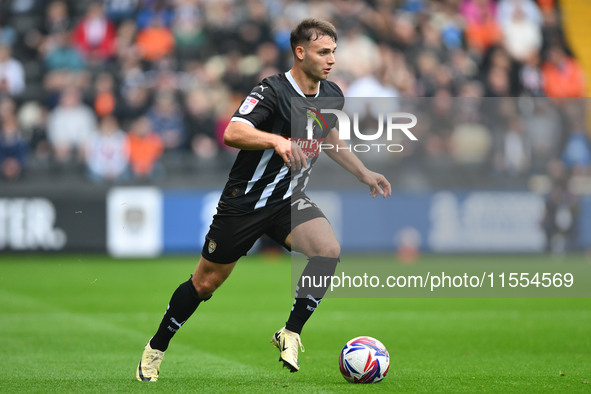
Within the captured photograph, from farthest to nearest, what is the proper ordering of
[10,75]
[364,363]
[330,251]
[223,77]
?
[223,77] → [10,75] → [330,251] → [364,363]

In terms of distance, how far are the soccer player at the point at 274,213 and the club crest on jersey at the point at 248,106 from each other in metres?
0.01

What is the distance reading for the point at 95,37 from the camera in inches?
738

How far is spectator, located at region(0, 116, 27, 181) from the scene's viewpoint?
16.2 metres

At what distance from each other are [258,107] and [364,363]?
1.87 meters

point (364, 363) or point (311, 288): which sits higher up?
point (311, 288)

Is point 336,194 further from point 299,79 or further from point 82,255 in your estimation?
point 299,79

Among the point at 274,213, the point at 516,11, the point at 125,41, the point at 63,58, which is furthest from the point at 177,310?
the point at 516,11

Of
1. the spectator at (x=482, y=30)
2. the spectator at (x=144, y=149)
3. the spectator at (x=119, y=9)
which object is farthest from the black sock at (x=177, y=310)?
the spectator at (x=482, y=30)

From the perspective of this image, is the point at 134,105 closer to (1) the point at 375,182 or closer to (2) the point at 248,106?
(1) the point at 375,182

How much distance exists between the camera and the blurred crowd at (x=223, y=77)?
16828mm

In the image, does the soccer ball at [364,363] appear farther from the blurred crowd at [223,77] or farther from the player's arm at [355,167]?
the blurred crowd at [223,77]

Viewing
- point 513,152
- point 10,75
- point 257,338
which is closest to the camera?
point 257,338

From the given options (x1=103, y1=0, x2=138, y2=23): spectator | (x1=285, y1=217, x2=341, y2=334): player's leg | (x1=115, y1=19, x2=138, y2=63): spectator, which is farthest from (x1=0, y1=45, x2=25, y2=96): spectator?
(x1=285, y1=217, x2=341, y2=334): player's leg

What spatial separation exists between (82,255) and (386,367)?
11.0 metres
